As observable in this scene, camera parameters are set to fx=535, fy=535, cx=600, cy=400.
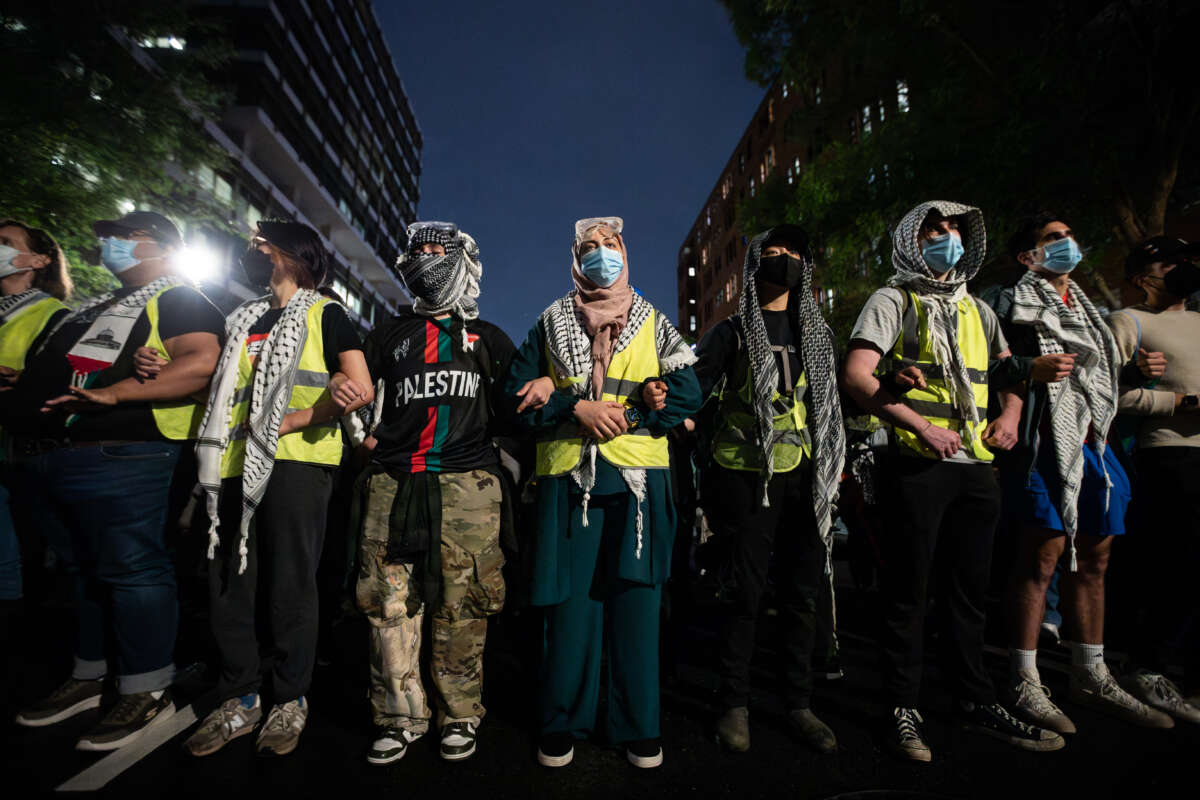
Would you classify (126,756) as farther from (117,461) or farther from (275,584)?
(117,461)

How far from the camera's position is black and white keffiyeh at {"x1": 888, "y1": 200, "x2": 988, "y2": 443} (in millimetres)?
2527

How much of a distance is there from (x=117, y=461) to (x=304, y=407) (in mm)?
890

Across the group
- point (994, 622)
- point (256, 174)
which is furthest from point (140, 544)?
point (256, 174)

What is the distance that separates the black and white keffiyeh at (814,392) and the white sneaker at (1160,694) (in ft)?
6.34

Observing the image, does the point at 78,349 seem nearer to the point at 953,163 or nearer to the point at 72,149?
the point at 72,149

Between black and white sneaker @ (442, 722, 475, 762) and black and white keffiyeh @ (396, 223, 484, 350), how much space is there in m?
1.68

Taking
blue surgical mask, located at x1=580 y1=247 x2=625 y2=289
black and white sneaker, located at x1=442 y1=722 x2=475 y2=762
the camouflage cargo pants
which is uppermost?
blue surgical mask, located at x1=580 y1=247 x2=625 y2=289

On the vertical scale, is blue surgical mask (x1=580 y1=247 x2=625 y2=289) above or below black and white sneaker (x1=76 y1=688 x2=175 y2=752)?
above

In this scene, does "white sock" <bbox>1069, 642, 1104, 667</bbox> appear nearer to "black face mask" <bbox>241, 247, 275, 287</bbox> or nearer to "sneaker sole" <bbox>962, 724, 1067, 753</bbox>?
"sneaker sole" <bbox>962, 724, 1067, 753</bbox>

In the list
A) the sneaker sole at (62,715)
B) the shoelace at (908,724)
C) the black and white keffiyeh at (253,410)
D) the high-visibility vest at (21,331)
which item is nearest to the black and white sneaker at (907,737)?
the shoelace at (908,724)

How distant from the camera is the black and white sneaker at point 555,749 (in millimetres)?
2191

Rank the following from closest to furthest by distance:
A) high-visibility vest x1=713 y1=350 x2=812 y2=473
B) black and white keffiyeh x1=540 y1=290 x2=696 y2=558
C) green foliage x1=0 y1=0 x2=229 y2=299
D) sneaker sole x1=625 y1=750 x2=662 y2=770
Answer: sneaker sole x1=625 y1=750 x2=662 y2=770
black and white keffiyeh x1=540 y1=290 x2=696 y2=558
high-visibility vest x1=713 y1=350 x2=812 y2=473
green foliage x1=0 y1=0 x2=229 y2=299

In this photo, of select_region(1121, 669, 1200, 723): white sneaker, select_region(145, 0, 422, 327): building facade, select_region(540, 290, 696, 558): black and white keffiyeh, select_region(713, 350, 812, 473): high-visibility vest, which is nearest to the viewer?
select_region(540, 290, 696, 558): black and white keffiyeh

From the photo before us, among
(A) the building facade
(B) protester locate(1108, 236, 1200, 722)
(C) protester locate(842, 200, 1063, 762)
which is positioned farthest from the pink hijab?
(A) the building facade
